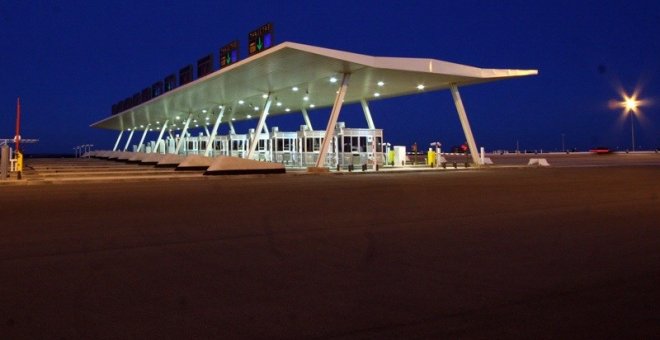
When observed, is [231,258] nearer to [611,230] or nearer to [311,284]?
[311,284]

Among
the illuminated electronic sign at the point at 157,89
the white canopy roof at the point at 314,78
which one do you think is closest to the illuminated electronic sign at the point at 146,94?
the illuminated electronic sign at the point at 157,89

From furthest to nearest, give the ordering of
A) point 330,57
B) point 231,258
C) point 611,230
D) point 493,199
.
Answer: point 330,57, point 493,199, point 611,230, point 231,258

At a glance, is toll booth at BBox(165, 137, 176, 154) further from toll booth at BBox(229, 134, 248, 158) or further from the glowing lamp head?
the glowing lamp head

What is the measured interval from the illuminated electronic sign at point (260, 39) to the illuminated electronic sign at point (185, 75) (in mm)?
14374

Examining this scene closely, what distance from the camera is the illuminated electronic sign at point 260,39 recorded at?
28.8 metres

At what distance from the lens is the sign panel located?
38.7 metres

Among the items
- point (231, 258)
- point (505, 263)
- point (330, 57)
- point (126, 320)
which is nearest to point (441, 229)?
point (505, 263)

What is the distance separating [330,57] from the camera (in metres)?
26.2

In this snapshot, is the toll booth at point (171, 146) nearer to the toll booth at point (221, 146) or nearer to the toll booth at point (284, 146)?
the toll booth at point (221, 146)

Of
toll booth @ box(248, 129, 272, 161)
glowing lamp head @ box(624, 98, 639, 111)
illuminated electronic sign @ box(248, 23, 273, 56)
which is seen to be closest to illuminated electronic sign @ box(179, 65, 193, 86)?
toll booth @ box(248, 129, 272, 161)

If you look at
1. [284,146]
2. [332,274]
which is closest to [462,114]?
[284,146]

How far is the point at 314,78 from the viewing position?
34.8 meters

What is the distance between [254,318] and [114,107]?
83274 millimetres

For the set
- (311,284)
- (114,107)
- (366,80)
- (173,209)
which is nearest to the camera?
(311,284)
